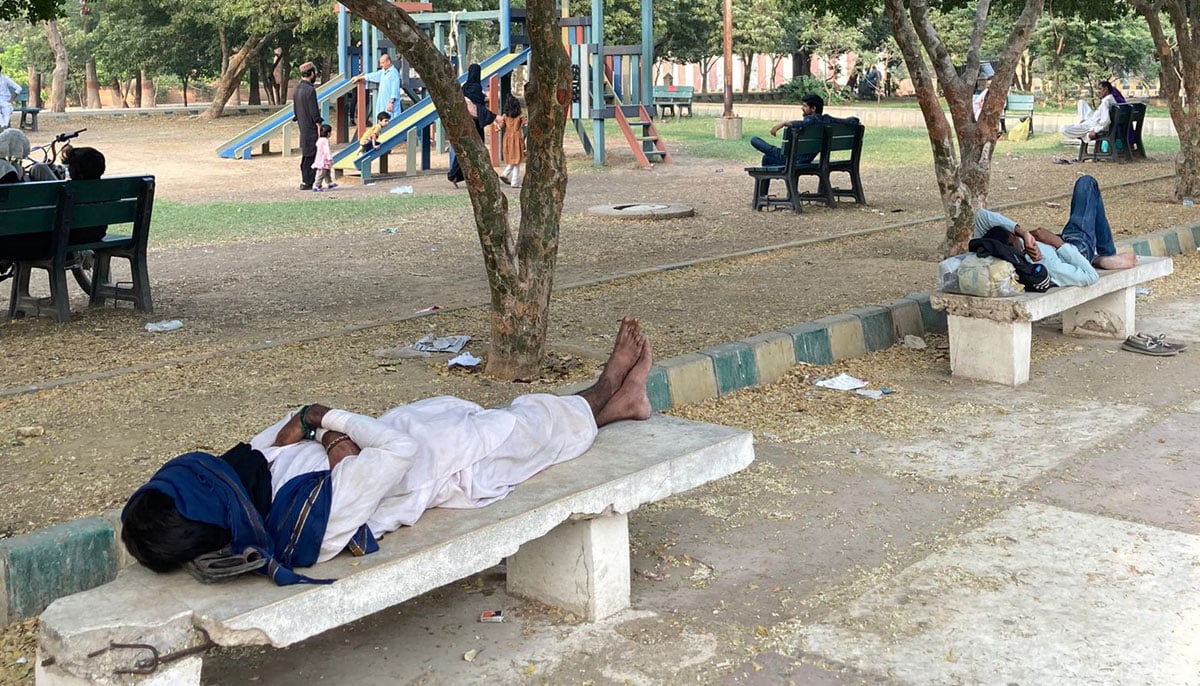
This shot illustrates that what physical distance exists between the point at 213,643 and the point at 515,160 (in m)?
16.0

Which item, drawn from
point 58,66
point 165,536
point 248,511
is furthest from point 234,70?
point 165,536

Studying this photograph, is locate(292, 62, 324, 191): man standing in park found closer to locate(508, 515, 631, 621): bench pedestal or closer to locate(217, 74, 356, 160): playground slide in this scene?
locate(217, 74, 356, 160): playground slide

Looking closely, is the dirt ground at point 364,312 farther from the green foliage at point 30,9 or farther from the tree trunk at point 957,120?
the green foliage at point 30,9

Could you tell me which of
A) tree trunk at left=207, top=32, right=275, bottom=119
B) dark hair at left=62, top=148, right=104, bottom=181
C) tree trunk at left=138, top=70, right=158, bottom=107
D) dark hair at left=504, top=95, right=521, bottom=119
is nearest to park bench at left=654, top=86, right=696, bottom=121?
tree trunk at left=207, top=32, right=275, bottom=119

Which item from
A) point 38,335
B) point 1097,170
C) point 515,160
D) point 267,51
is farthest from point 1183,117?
point 267,51

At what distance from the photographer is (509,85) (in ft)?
74.7

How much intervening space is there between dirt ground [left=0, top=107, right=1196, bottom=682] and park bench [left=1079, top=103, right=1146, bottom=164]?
4.31 m

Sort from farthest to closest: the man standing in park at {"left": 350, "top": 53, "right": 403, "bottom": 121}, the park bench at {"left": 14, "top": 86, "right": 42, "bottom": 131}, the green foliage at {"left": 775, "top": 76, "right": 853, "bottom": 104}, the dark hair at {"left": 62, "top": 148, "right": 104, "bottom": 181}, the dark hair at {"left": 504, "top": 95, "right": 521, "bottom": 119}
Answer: the green foliage at {"left": 775, "top": 76, "right": 853, "bottom": 104}, the park bench at {"left": 14, "top": 86, "right": 42, "bottom": 131}, the man standing in park at {"left": 350, "top": 53, "right": 403, "bottom": 121}, the dark hair at {"left": 504, "top": 95, "right": 521, "bottom": 119}, the dark hair at {"left": 62, "top": 148, "right": 104, "bottom": 181}

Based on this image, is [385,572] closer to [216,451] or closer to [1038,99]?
[216,451]

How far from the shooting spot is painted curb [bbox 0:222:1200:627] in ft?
13.6

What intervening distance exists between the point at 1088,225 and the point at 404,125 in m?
13.1

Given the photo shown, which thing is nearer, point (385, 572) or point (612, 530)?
point (385, 572)

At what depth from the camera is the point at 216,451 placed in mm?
5555

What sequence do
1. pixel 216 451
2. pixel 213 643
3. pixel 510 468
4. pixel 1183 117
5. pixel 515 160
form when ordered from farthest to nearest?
pixel 515 160
pixel 1183 117
pixel 216 451
pixel 510 468
pixel 213 643
